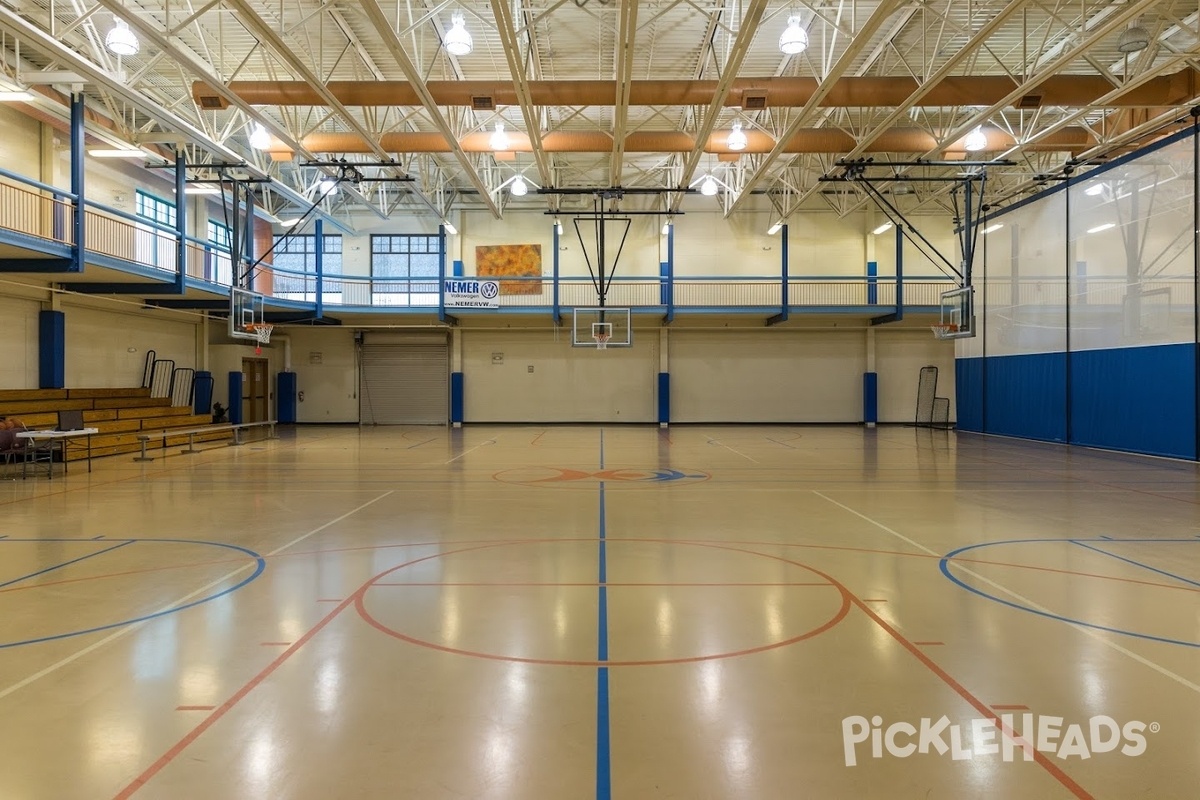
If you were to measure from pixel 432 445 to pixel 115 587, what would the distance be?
49.3ft

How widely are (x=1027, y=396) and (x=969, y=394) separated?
3752 millimetres

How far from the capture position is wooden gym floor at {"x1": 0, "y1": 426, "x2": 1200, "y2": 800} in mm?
3240

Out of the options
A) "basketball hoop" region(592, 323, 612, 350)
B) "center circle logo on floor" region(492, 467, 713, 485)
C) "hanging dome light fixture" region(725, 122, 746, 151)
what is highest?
"hanging dome light fixture" region(725, 122, 746, 151)

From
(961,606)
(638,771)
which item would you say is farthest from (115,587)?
(961,606)

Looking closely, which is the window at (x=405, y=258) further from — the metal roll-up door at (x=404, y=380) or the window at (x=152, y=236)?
the window at (x=152, y=236)

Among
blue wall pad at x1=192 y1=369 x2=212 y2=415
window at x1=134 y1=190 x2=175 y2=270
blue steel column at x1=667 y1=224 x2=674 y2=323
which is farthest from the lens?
blue steel column at x1=667 y1=224 x2=674 y2=323

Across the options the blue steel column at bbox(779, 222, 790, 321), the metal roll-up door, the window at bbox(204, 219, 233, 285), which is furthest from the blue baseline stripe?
the metal roll-up door

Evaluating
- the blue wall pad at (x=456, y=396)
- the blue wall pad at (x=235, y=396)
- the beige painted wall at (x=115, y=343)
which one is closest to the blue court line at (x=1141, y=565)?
the beige painted wall at (x=115, y=343)

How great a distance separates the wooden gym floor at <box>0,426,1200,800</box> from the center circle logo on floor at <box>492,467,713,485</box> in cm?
276

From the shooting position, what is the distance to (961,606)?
18.3 feet

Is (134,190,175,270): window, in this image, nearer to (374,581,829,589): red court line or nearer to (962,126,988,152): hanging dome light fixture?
(374,581,829,589): red court line

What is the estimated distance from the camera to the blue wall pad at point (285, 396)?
30516 mm

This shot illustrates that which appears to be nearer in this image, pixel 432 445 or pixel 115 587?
pixel 115 587

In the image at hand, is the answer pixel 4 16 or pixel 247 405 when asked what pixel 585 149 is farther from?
pixel 247 405
